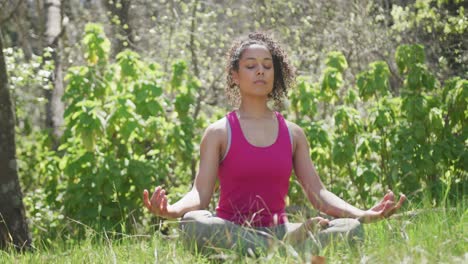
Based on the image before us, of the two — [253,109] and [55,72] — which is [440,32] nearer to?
[55,72]

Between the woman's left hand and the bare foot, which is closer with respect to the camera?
the bare foot

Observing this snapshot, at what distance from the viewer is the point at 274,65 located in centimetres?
409

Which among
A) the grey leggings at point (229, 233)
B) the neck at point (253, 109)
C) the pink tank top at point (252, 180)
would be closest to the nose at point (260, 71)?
the neck at point (253, 109)

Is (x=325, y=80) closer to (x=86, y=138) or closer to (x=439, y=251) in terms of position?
(x=86, y=138)

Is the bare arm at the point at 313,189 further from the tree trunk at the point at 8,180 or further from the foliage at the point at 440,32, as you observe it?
the foliage at the point at 440,32

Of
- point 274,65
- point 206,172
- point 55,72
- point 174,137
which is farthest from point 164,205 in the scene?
point 55,72

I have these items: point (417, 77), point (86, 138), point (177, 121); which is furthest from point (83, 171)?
point (417, 77)

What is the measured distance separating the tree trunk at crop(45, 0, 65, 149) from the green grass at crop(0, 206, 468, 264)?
5861 mm

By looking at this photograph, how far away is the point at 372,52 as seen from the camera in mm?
10555

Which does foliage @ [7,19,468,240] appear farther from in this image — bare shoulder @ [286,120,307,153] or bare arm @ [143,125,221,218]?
bare arm @ [143,125,221,218]

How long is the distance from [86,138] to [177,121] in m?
1.39

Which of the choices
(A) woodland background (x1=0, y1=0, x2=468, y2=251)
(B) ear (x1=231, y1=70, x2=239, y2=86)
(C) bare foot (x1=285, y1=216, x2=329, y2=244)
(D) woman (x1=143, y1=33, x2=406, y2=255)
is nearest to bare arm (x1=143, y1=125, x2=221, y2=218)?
(D) woman (x1=143, y1=33, x2=406, y2=255)

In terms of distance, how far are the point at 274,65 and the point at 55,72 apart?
6347 millimetres

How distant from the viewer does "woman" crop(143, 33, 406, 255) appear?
3592 millimetres
